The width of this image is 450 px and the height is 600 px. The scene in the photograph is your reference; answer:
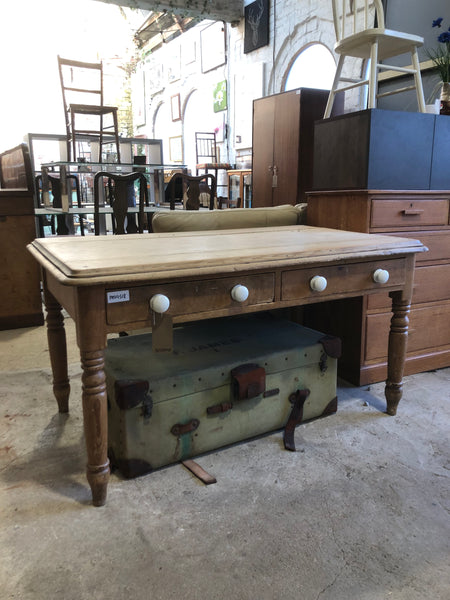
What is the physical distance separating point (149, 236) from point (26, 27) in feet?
36.6

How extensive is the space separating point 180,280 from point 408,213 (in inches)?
54.1

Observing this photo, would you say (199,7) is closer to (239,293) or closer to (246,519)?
(239,293)

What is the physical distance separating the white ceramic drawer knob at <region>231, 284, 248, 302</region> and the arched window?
5213mm

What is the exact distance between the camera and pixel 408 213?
2.25 meters

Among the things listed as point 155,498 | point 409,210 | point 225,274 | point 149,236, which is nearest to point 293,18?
point 409,210

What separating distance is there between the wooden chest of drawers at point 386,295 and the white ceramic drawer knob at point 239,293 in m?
0.95

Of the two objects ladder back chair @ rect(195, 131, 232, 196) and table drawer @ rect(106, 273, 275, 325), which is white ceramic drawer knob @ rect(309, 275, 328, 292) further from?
ladder back chair @ rect(195, 131, 232, 196)

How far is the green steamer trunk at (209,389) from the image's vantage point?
1592 millimetres

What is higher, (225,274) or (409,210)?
(409,210)

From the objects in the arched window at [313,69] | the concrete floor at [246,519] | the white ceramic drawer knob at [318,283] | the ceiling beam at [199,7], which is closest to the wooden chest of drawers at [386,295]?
the concrete floor at [246,519]

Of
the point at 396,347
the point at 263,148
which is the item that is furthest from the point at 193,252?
the point at 263,148

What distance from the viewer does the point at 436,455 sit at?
176 centimetres

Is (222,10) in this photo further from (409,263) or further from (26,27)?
(409,263)

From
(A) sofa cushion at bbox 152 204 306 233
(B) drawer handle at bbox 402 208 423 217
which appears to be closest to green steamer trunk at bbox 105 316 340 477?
(A) sofa cushion at bbox 152 204 306 233
